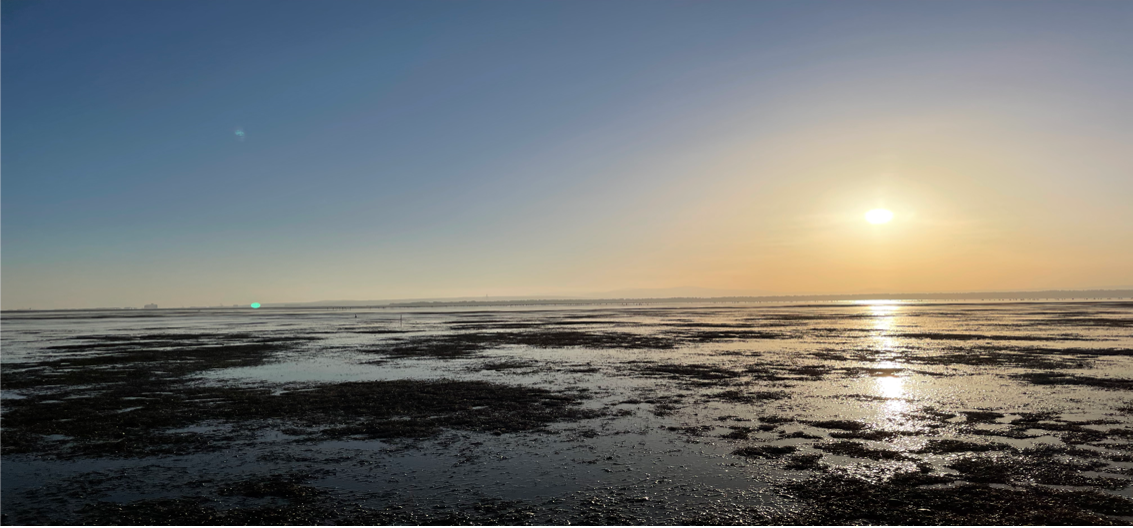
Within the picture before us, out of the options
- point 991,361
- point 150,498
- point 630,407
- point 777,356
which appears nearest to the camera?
point 150,498

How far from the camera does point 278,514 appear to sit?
387 inches

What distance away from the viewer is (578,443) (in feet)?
46.9

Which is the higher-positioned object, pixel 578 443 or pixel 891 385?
pixel 578 443

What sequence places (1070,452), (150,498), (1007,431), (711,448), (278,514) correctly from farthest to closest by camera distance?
(1007,431) → (711,448) → (1070,452) → (150,498) → (278,514)

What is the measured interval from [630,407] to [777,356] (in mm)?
16978

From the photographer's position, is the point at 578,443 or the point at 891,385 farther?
the point at 891,385

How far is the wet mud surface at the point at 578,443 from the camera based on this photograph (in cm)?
998

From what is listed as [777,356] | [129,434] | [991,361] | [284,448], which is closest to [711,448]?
[284,448]

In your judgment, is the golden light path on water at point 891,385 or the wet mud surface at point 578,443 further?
the golden light path on water at point 891,385

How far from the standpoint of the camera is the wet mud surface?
9984 millimetres

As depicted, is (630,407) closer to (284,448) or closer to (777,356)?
(284,448)

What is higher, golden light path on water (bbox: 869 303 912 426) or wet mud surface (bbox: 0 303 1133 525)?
wet mud surface (bbox: 0 303 1133 525)

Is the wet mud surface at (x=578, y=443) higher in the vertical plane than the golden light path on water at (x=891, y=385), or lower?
higher

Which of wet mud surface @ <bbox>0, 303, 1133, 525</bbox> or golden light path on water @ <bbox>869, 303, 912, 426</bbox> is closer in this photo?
wet mud surface @ <bbox>0, 303, 1133, 525</bbox>
